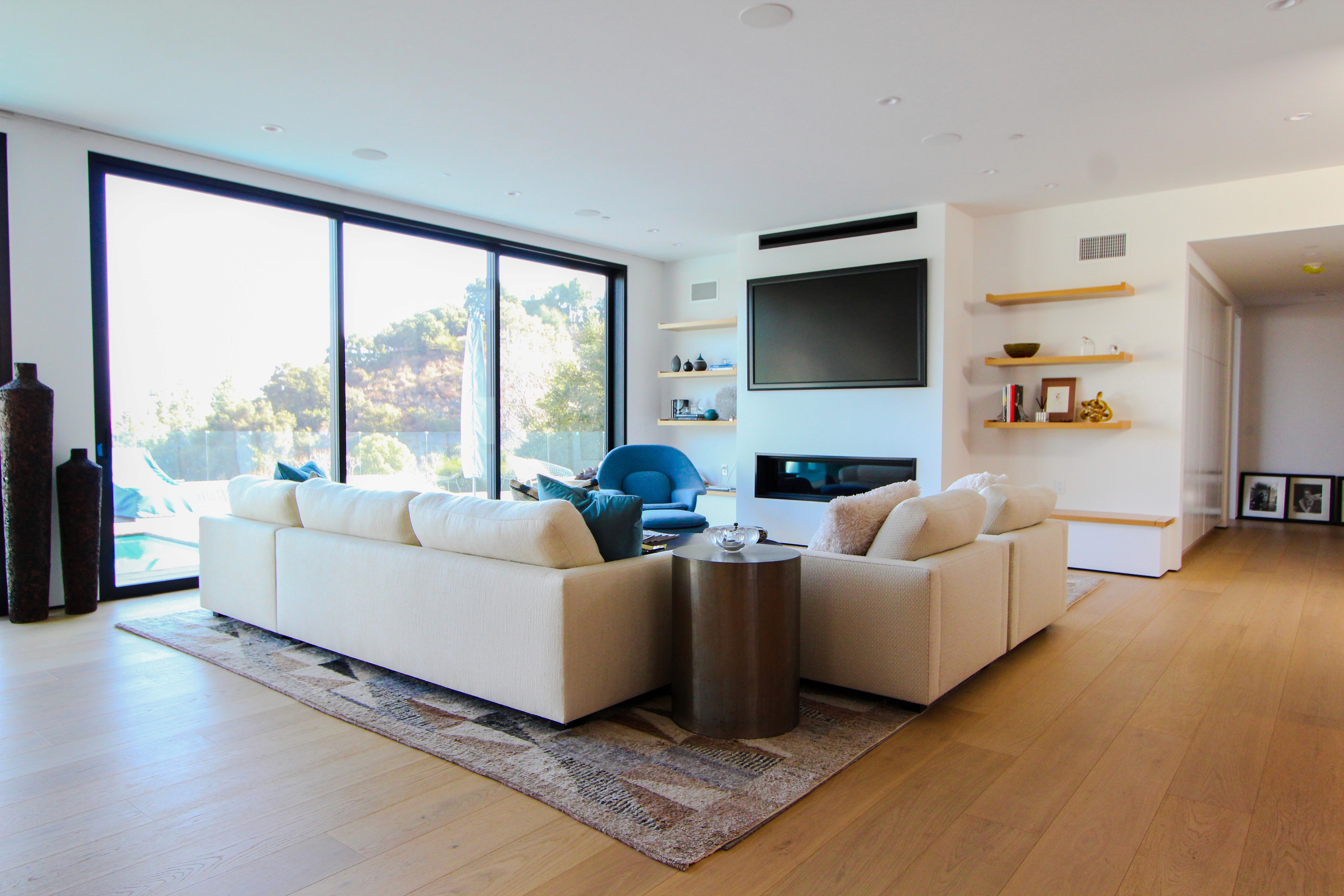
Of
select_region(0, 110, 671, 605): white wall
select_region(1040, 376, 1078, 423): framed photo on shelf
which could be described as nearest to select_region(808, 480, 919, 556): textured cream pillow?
select_region(1040, 376, 1078, 423): framed photo on shelf

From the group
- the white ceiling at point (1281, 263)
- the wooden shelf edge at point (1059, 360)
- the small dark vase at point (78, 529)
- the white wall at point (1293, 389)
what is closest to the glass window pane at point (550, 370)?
the small dark vase at point (78, 529)

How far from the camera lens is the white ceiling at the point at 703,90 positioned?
10.2 feet

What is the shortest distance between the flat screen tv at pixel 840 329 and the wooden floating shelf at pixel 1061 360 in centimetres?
61

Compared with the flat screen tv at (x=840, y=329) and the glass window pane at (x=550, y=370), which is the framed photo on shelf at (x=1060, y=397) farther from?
the glass window pane at (x=550, y=370)

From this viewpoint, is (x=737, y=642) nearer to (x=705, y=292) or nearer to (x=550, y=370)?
(x=550, y=370)

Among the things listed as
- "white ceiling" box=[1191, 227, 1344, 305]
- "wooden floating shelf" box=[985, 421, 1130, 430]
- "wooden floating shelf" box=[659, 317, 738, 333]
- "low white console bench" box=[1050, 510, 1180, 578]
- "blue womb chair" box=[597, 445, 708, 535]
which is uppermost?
"white ceiling" box=[1191, 227, 1344, 305]

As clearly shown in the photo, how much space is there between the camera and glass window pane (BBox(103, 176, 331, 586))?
461 cm

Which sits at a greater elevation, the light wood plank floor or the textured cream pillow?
the textured cream pillow

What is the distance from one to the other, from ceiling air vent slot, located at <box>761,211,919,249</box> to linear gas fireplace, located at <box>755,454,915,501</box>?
5.57 ft

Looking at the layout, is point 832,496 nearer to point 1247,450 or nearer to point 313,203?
point 313,203

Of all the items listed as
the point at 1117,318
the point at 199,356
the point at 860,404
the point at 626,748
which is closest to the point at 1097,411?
the point at 1117,318

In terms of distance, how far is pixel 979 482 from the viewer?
3873 mm

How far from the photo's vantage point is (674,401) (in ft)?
25.8

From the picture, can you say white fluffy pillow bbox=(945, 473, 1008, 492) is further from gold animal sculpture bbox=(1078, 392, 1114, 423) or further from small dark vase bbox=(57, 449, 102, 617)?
small dark vase bbox=(57, 449, 102, 617)
